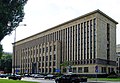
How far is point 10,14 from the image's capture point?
29.0m

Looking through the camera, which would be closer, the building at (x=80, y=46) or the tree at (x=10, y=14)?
the tree at (x=10, y=14)

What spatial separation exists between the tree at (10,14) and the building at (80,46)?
56064mm

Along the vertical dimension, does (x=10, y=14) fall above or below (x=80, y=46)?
above

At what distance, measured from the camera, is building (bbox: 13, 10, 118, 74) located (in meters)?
103

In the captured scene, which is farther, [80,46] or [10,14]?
[80,46]

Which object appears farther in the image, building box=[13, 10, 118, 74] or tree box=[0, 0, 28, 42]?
Result: building box=[13, 10, 118, 74]

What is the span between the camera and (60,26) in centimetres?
12650

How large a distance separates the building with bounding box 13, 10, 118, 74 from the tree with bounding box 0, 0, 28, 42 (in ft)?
184

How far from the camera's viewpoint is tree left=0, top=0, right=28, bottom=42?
2821 cm

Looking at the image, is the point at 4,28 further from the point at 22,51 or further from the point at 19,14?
the point at 22,51

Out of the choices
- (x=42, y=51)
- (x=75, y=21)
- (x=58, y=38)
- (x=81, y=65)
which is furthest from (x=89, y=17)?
(x=42, y=51)

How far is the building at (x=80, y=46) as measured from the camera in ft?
339

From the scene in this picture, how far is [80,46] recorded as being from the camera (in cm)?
11100

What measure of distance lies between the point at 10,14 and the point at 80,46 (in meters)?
83.1
